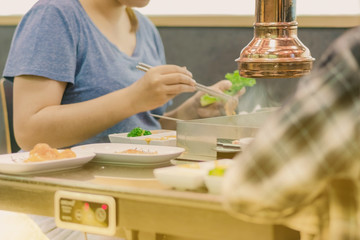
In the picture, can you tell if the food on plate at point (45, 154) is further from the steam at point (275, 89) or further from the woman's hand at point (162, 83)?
the steam at point (275, 89)

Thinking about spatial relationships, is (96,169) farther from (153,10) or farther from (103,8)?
(153,10)

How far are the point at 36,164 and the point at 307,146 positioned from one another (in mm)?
723

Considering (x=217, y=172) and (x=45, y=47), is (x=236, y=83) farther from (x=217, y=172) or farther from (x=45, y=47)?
(x=217, y=172)

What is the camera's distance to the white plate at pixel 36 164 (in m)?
1.33

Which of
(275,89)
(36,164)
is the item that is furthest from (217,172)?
(275,89)

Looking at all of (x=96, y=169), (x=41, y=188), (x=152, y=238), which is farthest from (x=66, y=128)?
(x=152, y=238)

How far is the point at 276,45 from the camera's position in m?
1.61

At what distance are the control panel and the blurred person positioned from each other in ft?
2.51

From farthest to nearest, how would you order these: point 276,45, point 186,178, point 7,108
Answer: point 7,108, point 276,45, point 186,178

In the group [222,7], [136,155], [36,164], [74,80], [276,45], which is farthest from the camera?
[222,7]

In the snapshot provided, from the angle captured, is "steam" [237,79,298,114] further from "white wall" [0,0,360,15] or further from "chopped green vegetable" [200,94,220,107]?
"chopped green vegetable" [200,94,220,107]

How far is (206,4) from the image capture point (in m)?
3.78

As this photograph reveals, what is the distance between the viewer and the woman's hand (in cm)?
194

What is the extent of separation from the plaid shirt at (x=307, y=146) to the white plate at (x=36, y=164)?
23.1 inches
